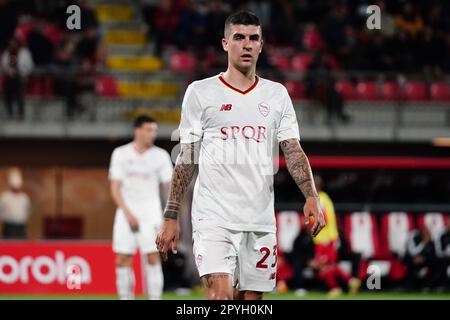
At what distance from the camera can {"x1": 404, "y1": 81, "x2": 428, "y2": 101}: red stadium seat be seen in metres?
23.6

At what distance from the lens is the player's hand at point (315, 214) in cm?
705

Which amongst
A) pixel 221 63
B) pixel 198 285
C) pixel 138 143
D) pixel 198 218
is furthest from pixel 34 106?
pixel 198 218

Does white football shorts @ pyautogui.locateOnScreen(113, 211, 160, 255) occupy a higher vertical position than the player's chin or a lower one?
lower

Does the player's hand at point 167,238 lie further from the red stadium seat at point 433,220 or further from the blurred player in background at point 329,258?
the red stadium seat at point 433,220

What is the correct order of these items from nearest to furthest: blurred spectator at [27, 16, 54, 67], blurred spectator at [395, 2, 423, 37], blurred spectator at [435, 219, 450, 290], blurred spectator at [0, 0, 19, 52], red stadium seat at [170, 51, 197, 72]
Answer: blurred spectator at [435, 219, 450, 290], blurred spectator at [27, 16, 54, 67], blurred spectator at [0, 0, 19, 52], red stadium seat at [170, 51, 197, 72], blurred spectator at [395, 2, 423, 37]

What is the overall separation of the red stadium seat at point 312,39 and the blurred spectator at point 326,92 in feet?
7.40

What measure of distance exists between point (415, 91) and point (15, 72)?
27.7 feet

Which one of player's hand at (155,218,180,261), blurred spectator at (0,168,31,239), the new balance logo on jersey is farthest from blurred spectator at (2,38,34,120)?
player's hand at (155,218,180,261)

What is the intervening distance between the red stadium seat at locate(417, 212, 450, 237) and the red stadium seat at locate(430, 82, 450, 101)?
485 centimetres

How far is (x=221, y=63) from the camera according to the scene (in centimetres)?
2297

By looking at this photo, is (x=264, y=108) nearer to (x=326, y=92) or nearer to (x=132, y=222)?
(x=132, y=222)

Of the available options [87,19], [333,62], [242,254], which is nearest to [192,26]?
[87,19]

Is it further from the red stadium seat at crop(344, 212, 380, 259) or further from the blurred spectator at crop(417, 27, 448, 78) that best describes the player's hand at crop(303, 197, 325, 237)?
the blurred spectator at crop(417, 27, 448, 78)

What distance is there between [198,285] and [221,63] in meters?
5.89
